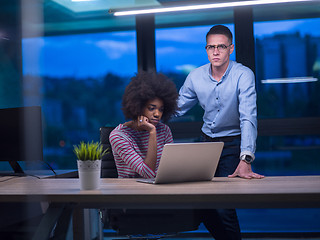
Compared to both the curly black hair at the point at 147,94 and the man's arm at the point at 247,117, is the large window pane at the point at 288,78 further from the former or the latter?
the curly black hair at the point at 147,94

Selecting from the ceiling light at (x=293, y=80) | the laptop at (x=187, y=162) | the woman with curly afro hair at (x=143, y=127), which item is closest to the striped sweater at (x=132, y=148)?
the woman with curly afro hair at (x=143, y=127)

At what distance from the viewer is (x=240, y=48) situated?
361 centimetres

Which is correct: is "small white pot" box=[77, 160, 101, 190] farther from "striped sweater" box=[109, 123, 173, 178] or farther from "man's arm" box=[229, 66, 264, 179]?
"man's arm" box=[229, 66, 264, 179]

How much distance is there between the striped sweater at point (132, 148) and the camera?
6.63 feet

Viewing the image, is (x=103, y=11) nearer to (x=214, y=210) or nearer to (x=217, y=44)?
(x=217, y=44)

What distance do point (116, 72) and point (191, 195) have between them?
2989 mm

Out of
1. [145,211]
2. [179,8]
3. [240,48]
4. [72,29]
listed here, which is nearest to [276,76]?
[240,48]

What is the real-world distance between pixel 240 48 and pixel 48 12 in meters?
2.32

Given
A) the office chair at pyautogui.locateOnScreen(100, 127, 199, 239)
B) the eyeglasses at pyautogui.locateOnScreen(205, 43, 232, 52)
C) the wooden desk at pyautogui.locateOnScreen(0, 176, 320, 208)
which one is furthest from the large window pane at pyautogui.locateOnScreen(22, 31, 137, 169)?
the wooden desk at pyautogui.locateOnScreen(0, 176, 320, 208)

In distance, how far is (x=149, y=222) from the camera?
66.5 inches

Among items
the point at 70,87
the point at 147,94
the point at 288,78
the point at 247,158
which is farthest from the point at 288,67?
the point at 70,87

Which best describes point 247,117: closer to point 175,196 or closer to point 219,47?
point 219,47

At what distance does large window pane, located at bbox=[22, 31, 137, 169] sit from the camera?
436cm

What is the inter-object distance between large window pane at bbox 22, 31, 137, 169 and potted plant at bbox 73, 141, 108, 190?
262 cm
